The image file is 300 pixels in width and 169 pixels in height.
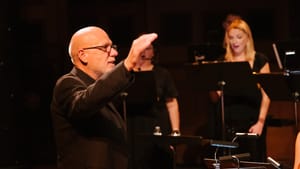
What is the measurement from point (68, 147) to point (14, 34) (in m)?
3.63

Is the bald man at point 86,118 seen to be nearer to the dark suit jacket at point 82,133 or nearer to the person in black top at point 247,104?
the dark suit jacket at point 82,133

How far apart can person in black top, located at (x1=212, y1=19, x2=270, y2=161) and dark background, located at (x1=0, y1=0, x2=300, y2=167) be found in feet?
4.62

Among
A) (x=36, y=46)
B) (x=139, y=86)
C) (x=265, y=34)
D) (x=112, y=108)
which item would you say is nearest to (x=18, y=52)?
(x=36, y=46)

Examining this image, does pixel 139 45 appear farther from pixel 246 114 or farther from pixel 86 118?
pixel 246 114

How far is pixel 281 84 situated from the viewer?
4.73 meters

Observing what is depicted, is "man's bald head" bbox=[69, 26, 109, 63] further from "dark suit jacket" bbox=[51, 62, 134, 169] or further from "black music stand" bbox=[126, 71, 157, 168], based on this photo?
"black music stand" bbox=[126, 71, 157, 168]

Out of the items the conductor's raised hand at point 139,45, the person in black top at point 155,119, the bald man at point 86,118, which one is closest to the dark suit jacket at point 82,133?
the bald man at point 86,118

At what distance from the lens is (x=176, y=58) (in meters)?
7.47

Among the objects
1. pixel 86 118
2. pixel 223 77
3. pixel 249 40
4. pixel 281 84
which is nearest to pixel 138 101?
pixel 223 77

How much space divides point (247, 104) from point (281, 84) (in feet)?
1.46

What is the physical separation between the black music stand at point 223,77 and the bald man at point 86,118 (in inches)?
84.3

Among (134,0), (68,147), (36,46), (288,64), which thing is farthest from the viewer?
(134,0)

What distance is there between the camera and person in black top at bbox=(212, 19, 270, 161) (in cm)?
506

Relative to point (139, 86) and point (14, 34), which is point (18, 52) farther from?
point (139, 86)
